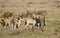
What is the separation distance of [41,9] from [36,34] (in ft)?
0.94

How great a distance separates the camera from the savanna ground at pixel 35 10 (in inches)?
66.4

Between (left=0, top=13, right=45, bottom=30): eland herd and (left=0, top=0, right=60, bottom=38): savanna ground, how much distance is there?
0.05 metres

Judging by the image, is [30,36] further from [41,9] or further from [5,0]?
[5,0]

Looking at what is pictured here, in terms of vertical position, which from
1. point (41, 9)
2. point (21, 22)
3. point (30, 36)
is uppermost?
point (41, 9)

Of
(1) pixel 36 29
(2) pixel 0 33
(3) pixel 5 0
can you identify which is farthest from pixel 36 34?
(3) pixel 5 0

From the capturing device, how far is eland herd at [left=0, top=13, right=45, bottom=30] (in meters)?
1.75

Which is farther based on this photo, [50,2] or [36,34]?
[50,2]

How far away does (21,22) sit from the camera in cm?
176

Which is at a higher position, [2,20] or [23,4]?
[23,4]

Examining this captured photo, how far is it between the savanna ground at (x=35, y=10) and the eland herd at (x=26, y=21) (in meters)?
0.05

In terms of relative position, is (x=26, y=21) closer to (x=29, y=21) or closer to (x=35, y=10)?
(x=29, y=21)

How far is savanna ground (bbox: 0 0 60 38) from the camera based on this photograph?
1687 mm

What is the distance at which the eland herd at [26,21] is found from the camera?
68.9 inches

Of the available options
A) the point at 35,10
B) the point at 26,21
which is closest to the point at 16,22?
the point at 26,21
